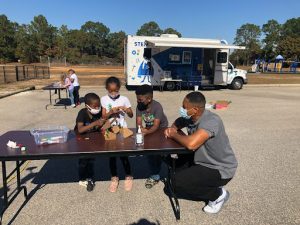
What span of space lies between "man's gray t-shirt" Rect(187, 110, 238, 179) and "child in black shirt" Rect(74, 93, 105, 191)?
51.2 inches

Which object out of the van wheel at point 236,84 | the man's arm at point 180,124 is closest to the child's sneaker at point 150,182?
the man's arm at point 180,124

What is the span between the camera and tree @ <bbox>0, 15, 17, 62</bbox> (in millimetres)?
85562

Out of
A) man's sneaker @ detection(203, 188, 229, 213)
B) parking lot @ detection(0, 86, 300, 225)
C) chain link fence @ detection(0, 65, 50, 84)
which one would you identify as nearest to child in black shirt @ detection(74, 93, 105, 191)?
parking lot @ detection(0, 86, 300, 225)

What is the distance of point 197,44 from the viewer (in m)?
18.5

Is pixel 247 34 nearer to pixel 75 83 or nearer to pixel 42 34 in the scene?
pixel 42 34

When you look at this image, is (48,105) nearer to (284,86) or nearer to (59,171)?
(59,171)

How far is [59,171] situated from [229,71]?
16.8 m

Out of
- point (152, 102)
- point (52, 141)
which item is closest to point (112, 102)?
point (152, 102)

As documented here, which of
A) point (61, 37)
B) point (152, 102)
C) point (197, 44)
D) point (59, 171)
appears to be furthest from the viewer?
point (61, 37)

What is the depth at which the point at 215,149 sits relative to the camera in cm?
377

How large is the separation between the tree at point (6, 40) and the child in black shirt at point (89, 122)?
8416cm

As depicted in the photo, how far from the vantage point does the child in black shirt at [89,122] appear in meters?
4.27

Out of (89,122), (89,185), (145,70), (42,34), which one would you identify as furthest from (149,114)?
(42,34)

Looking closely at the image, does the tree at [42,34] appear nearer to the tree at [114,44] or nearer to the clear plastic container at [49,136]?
the tree at [114,44]
